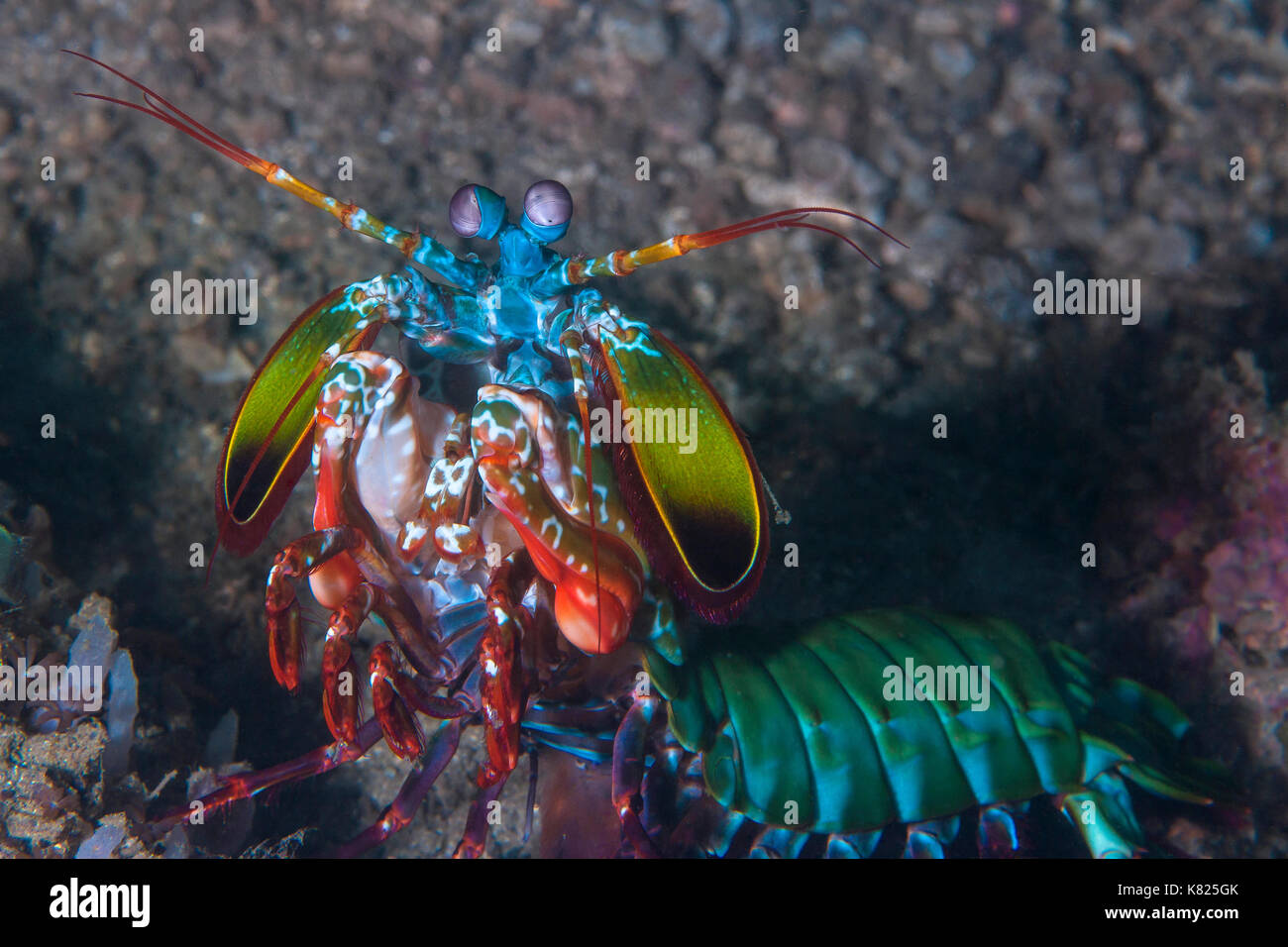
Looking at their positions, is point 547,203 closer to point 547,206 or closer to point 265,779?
point 547,206

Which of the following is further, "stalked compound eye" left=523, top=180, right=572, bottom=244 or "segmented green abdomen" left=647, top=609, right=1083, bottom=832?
"segmented green abdomen" left=647, top=609, right=1083, bottom=832

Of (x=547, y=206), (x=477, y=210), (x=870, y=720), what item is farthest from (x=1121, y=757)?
(x=477, y=210)

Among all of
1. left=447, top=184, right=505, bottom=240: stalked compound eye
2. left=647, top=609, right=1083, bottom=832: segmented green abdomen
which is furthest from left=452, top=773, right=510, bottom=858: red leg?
left=447, top=184, right=505, bottom=240: stalked compound eye

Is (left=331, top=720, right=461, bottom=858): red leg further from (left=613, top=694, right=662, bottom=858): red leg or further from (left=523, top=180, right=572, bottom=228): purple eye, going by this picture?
(left=523, top=180, right=572, bottom=228): purple eye

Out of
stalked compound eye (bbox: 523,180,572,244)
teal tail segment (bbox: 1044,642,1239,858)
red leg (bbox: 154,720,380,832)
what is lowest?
teal tail segment (bbox: 1044,642,1239,858)

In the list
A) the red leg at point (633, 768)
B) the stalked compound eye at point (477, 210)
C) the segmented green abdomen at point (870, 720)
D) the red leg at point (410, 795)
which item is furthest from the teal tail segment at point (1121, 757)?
the stalked compound eye at point (477, 210)

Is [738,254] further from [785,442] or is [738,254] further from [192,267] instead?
[192,267]
